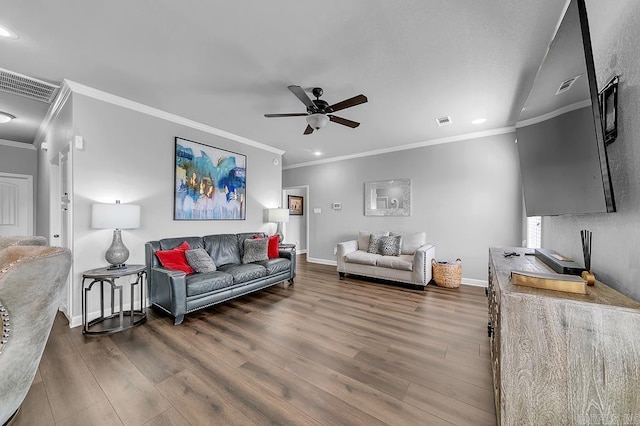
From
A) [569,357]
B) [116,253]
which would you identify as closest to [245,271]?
[116,253]

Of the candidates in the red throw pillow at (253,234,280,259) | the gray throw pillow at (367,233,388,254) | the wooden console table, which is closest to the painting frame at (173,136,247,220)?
the red throw pillow at (253,234,280,259)

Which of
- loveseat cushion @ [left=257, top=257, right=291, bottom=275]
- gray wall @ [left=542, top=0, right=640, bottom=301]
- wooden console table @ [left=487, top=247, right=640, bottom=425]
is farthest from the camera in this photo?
loveseat cushion @ [left=257, top=257, right=291, bottom=275]

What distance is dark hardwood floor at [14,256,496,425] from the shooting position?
1494mm

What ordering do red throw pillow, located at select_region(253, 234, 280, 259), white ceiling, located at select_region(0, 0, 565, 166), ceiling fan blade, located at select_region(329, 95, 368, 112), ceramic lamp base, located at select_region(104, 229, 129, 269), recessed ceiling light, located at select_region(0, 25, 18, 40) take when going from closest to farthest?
1. white ceiling, located at select_region(0, 0, 565, 166)
2. recessed ceiling light, located at select_region(0, 25, 18, 40)
3. ceiling fan blade, located at select_region(329, 95, 368, 112)
4. ceramic lamp base, located at select_region(104, 229, 129, 269)
5. red throw pillow, located at select_region(253, 234, 280, 259)

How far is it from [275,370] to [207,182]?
3.09 m

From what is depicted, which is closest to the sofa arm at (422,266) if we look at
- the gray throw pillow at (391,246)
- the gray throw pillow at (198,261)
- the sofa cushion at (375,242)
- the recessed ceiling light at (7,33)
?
the gray throw pillow at (391,246)

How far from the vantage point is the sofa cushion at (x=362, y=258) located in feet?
14.5

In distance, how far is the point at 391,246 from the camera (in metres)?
4.60

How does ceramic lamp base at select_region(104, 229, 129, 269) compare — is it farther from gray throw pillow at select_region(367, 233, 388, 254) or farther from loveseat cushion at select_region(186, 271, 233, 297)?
gray throw pillow at select_region(367, 233, 388, 254)

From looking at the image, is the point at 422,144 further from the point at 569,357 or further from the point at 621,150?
the point at 569,357

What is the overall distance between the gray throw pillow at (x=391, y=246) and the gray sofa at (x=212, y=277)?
1.73 m

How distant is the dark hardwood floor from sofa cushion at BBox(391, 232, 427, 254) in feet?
5.04

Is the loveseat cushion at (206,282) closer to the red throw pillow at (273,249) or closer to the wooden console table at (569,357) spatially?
the red throw pillow at (273,249)

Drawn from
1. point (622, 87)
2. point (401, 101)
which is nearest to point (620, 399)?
point (622, 87)
